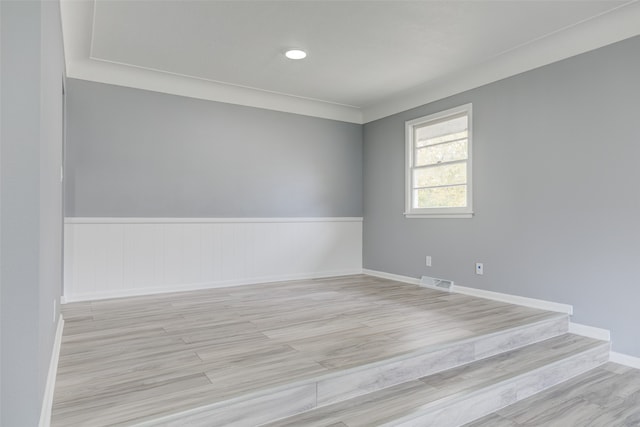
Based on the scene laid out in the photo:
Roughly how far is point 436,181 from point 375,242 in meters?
1.29

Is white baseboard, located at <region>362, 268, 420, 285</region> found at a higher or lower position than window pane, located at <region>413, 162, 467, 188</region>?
lower

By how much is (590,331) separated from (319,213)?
3.19 m

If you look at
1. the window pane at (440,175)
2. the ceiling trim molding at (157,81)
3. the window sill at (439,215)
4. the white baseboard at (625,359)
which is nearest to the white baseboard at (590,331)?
the white baseboard at (625,359)

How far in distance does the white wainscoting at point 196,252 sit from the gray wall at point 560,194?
1.37 meters

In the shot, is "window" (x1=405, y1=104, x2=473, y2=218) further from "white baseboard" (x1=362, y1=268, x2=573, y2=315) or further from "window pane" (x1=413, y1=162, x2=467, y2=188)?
"white baseboard" (x1=362, y1=268, x2=573, y2=315)

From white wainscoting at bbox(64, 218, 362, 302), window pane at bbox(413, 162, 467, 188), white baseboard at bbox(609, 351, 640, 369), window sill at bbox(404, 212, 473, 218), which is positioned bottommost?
white baseboard at bbox(609, 351, 640, 369)

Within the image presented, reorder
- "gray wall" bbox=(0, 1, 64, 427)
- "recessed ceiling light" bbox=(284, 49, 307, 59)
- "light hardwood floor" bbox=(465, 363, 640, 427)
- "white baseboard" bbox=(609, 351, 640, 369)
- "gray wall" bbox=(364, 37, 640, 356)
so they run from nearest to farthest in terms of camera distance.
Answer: "gray wall" bbox=(0, 1, 64, 427) < "light hardwood floor" bbox=(465, 363, 640, 427) < "white baseboard" bbox=(609, 351, 640, 369) < "gray wall" bbox=(364, 37, 640, 356) < "recessed ceiling light" bbox=(284, 49, 307, 59)

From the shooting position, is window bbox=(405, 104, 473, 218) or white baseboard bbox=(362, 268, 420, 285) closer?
window bbox=(405, 104, 473, 218)

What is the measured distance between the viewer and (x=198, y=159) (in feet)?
14.3

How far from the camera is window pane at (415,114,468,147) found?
418cm

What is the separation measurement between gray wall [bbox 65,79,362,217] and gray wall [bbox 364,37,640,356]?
1.47 m

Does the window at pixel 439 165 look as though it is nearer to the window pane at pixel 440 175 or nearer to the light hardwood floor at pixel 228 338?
the window pane at pixel 440 175

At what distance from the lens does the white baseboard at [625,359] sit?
2711 mm

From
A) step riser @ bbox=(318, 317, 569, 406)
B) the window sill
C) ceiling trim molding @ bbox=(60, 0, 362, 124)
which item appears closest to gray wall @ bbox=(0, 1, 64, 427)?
step riser @ bbox=(318, 317, 569, 406)
